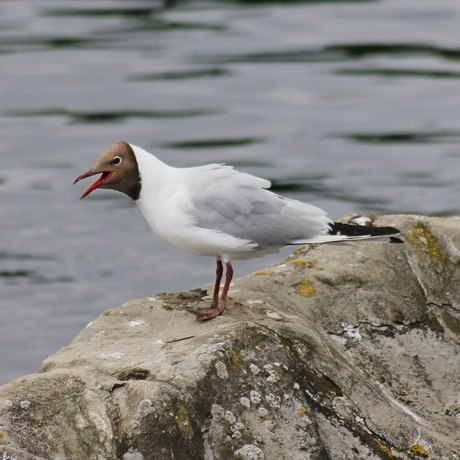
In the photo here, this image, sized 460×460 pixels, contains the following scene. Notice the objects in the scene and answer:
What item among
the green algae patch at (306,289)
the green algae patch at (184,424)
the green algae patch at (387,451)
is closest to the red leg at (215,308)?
the green algae patch at (306,289)

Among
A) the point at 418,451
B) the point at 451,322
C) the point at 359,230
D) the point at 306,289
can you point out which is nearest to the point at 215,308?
the point at 306,289

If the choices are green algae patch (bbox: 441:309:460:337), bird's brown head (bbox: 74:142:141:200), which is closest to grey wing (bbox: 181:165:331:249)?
bird's brown head (bbox: 74:142:141:200)

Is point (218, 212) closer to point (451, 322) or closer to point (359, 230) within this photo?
point (359, 230)

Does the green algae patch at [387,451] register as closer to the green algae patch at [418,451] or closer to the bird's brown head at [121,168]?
the green algae patch at [418,451]

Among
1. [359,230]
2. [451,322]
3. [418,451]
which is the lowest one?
[418,451]

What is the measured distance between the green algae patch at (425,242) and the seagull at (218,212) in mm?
487

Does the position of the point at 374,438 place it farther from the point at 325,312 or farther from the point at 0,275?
the point at 0,275

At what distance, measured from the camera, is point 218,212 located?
6520 millimetres

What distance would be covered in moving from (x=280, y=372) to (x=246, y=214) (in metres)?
1.50

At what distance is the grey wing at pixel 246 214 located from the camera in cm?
650

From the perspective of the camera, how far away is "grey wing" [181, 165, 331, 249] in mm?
6500

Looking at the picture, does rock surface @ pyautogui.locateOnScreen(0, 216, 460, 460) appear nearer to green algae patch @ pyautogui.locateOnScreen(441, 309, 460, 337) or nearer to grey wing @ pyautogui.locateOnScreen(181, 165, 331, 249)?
green algae patch @ pyautogui.locateOnScreen(441, 309, 460, 337)

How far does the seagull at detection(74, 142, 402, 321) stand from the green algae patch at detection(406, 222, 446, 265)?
1.60 ft

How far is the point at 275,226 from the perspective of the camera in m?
6.53
